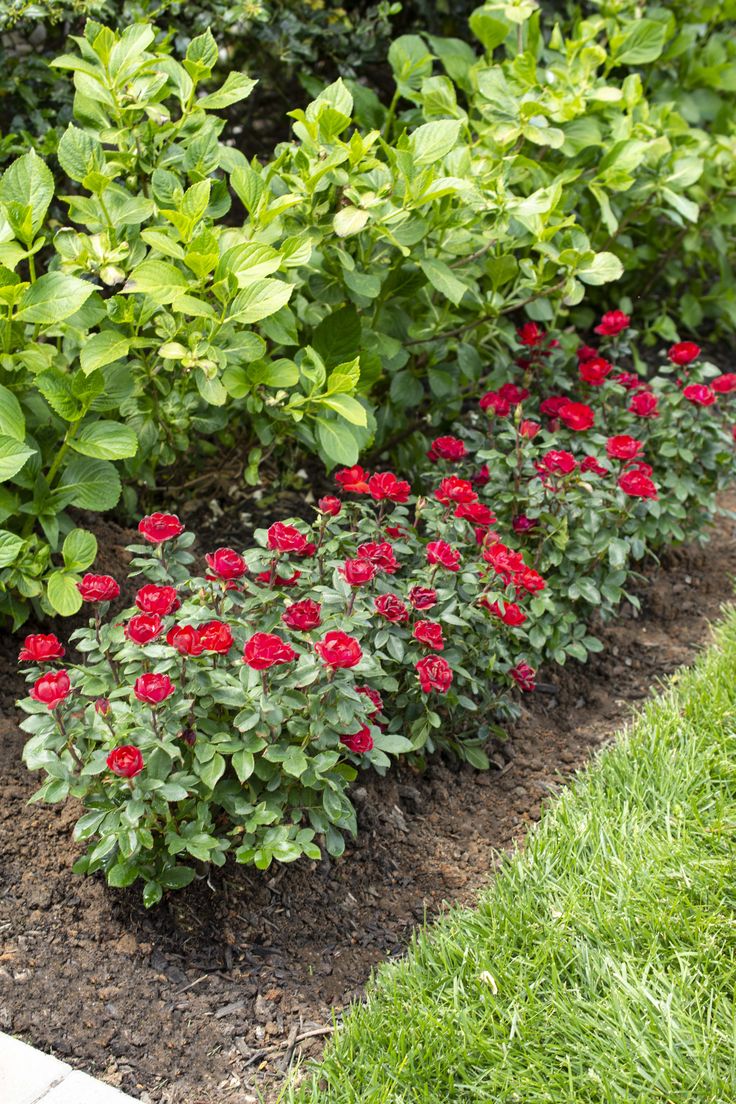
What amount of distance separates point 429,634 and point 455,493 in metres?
0.48

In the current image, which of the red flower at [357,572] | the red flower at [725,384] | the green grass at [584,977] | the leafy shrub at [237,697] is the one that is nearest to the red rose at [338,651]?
the leafy shrub at [237,697]

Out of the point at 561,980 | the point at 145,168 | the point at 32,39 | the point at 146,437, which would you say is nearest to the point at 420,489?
the point at 146,437

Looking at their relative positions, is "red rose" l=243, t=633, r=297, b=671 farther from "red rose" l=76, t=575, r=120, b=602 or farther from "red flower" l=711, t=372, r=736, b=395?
"red flower" l=711, t=372, r=736, b=395

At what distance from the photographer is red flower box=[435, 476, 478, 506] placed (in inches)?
109

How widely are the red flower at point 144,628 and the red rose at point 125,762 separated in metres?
0.21

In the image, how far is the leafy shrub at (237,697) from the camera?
2170 mm

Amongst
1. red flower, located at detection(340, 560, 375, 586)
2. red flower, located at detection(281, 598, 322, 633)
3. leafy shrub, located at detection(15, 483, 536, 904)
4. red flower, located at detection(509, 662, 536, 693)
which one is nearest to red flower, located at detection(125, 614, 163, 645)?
leafy shrub, located at detection(15, 483, 536, 904)

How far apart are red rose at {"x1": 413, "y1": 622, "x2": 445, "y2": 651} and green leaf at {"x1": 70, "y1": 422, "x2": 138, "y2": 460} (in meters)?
0.77

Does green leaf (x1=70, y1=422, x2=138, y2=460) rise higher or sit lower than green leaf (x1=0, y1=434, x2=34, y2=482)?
lower

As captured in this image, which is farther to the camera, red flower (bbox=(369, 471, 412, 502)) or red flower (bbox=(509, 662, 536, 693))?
red flower (bbox=(509, 662, 536, 693))

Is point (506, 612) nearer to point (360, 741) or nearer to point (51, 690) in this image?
point (360, 741)

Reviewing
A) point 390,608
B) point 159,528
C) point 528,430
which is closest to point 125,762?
point 159,528

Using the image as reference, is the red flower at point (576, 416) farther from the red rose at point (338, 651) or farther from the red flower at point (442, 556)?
the red rose at point (338, 651)

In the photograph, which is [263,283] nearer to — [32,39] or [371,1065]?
[371,1065]
